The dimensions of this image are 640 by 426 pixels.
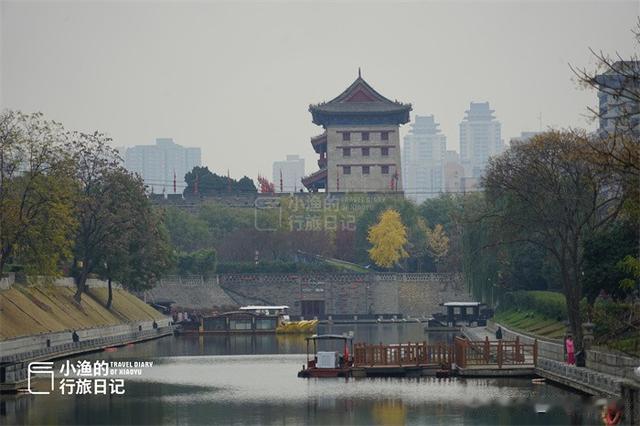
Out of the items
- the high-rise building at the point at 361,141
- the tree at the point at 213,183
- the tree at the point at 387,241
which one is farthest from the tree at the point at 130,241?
the tree at the point at 213,183

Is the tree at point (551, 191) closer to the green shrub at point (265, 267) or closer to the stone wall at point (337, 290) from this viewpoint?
the stone wall at point (337, 290)

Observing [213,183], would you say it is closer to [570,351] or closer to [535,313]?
[535,313]

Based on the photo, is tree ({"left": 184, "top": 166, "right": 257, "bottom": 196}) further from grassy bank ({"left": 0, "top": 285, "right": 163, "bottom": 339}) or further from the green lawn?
the green lawn

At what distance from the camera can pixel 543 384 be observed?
40.8 meters

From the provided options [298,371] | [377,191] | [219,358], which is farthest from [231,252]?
[298,371]

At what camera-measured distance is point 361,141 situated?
404ft

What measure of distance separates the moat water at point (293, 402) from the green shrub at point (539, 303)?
45.3 feet

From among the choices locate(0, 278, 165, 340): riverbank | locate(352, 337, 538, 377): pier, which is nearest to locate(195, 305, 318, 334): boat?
Result: locate(0, 278, 165, 340): riverbank

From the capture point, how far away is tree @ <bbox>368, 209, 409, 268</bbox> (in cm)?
10719

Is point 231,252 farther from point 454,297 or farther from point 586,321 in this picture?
point 586,321

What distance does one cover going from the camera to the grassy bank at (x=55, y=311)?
5572cm

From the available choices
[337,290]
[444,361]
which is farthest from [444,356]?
[337,290]

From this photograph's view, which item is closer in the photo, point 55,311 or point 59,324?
point 59,324

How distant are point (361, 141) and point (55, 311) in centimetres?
6279
